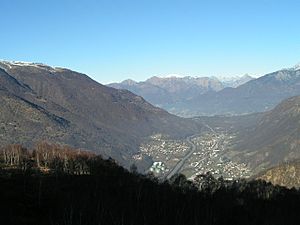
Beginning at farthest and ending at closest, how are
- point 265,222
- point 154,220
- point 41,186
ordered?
point 41,186 < point 265,222 < point 154,220

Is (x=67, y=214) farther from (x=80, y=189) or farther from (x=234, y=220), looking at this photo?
(x=234, y=220)

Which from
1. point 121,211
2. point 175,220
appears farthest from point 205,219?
point 121,211

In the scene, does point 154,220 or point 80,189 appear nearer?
point 154,220

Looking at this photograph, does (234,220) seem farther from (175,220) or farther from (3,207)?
(3,207)

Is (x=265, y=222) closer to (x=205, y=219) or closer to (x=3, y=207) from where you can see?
(x=205, y=219)

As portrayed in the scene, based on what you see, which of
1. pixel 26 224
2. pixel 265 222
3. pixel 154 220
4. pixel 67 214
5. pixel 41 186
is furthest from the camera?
pixel 41 186

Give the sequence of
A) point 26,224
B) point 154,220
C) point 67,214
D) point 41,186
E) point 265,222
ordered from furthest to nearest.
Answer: point 41,186
point 265,222
point 154,220
point 67,214
point 26,224

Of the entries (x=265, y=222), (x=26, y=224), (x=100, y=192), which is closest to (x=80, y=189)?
(x=100, y=192)

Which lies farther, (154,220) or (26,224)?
(154,220)

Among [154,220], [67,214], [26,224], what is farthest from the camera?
[154,220]
